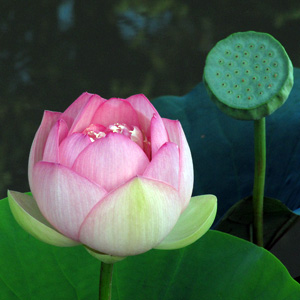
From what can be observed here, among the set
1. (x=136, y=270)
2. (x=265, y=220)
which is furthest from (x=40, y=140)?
(x=265, y=220)

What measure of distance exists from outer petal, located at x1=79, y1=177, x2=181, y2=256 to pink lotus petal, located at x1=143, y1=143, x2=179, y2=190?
0.01m

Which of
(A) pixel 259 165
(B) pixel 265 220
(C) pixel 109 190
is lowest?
(B) pixel 265 220

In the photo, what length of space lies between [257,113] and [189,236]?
0.82ft

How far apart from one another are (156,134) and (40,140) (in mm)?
96

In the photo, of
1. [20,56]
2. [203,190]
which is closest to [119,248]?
[203,190]

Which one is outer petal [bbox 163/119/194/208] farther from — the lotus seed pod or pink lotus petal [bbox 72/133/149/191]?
the lotus seed pod

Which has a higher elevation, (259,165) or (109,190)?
(109,190)

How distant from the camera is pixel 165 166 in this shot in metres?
0.39

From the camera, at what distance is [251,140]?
3.24 feet

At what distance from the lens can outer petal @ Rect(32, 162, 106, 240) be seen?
0.38 m

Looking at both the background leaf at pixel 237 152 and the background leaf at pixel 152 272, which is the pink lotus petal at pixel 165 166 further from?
the background leaf at pixel 237 152

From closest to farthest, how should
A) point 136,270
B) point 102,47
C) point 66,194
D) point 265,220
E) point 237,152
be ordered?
point 66,194, point 136,270, point 265,220, point 237,152, point 102,47

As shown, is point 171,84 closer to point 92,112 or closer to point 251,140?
point 251,140

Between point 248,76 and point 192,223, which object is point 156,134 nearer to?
point 192,223
